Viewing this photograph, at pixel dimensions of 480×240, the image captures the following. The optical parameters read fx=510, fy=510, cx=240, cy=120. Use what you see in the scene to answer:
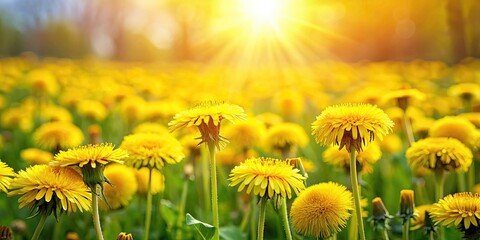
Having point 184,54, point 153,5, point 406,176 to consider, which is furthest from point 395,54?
point 406,176

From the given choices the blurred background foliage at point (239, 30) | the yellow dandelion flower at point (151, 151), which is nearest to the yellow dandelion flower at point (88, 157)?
the yellow dandelion flower at point (151, 151)

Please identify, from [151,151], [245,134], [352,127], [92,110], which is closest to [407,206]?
[352,127]

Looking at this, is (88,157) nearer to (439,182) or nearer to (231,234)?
(231,234)

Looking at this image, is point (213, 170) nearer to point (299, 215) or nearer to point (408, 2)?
point (299, 215)

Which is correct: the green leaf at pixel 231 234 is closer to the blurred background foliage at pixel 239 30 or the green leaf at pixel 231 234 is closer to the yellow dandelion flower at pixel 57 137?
the yellow dandelion flower at pixel 57 137

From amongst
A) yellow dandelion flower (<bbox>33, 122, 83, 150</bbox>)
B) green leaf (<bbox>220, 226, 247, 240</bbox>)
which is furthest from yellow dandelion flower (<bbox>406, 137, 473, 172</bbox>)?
yellow dandelion flower (<bbox>33, 122, 83, 150</bbox>)

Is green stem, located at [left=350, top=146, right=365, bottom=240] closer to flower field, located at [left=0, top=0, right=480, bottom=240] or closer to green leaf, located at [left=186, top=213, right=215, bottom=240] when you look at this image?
flower field, located at [left=0, top=0, right=480, bottom=240]
